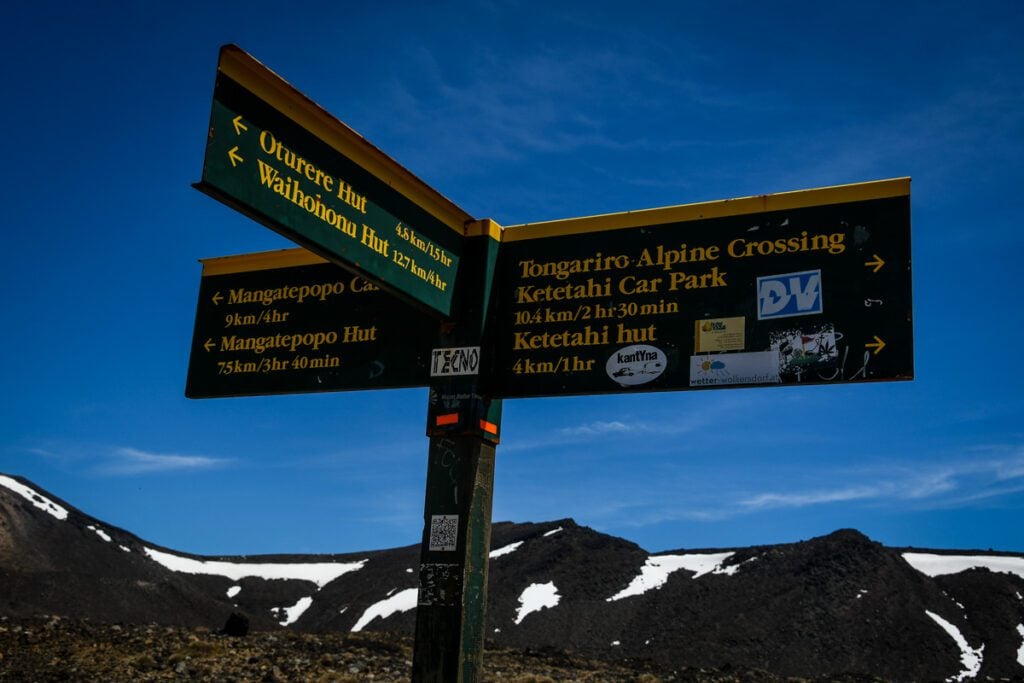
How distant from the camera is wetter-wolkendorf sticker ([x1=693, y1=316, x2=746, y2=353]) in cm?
717

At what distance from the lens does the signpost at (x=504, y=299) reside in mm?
6625

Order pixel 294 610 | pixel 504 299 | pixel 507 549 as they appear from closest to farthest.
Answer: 1. pixel 504 299
2. pixel 294 610
3. pixel 507 549

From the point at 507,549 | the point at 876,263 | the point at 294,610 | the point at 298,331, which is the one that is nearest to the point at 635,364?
the point at 876,263

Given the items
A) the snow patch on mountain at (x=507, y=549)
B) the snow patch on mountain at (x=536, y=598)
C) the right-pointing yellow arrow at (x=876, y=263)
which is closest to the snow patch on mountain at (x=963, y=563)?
the snow patch on mountain at (x=536, y=598)

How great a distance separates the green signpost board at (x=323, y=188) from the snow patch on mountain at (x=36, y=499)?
121ft

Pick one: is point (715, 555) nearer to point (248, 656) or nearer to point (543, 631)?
point (543, 631)

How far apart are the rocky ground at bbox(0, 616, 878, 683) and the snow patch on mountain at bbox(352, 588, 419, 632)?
13.4 m

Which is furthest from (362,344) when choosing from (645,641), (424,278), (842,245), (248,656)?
(645,641)

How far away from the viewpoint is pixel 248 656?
54.2 feet

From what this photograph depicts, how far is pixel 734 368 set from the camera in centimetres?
713

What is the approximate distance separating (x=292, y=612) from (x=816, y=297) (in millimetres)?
34921

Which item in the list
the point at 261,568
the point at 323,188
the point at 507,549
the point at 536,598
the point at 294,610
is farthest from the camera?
the point at 261,568

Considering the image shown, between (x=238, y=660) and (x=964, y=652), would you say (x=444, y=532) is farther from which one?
(x=964, y=652)

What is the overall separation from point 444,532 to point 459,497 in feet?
0.93
